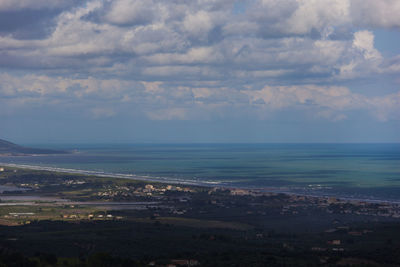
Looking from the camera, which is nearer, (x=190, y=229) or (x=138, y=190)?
(x=190, y=229)

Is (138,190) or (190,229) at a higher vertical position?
(138,190)

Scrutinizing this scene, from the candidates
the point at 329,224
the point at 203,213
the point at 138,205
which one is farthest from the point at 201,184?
the point at 329,224

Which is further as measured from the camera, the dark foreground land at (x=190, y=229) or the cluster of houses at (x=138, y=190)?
the cluster of houses at (x=138, y=190)

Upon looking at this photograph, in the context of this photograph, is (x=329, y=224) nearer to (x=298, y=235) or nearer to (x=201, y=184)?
(x=298, y=235)

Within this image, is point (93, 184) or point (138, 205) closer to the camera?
point (138, 205)

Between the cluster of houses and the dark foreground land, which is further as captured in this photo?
the cluster of houses

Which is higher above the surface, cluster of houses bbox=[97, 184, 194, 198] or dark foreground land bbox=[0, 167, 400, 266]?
cluster of houses bbox=[97, 184, 194, 198]

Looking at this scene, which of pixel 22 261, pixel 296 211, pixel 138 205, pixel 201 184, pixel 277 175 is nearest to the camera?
→ pixel 22 261

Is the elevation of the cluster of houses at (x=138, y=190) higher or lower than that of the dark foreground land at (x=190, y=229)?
higher
